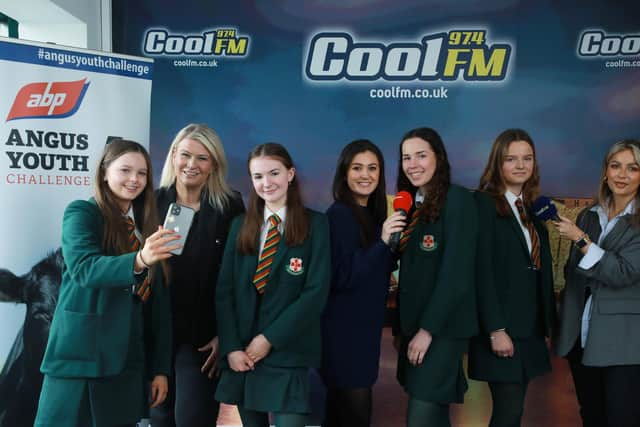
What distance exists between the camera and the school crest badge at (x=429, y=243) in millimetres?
2465

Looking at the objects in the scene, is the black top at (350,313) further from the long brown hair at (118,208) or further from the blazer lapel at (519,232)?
the long brown hair at (118,208)

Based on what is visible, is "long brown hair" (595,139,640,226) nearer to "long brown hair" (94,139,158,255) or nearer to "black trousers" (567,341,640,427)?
"black trousers" (567,341,640,427)

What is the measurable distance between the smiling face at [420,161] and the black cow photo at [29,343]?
200 cm

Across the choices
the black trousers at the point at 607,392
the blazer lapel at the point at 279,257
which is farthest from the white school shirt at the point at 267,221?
the black trousers at the point at 607,392

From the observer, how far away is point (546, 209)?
8.98 ft

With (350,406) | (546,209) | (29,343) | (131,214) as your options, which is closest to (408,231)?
(546,209)

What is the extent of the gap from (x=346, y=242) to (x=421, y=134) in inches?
26.0

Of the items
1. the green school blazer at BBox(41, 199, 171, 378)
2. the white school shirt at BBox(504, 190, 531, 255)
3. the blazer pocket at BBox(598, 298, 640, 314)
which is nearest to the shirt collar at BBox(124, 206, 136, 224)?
the green school blazer at BBox(41, 199, 171, 378)

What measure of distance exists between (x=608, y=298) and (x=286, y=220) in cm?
179

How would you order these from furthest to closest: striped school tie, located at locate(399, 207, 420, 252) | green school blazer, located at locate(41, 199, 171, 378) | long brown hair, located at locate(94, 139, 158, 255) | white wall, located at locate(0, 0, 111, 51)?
white wall, located at locate(0, 0, 111, 51) → striped school tie, located at locate(399, 207, 420, 252) → long brown hair, located at locate(94, 139, 158, 255) → green school blazer, located at locate(41, 199, 171, 378)

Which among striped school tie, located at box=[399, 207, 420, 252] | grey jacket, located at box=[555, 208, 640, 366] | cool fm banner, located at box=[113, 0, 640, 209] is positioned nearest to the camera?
striped school tie, located at box=[399, 207, 420, 252]

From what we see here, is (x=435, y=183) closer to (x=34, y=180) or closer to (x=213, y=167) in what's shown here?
(x=213, y=167)

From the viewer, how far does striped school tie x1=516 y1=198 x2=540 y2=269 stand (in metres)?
2.73

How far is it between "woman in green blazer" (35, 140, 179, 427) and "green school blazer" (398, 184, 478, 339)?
1150 mm
